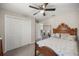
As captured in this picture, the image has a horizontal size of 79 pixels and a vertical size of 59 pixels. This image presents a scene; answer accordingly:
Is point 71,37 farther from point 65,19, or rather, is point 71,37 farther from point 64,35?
point 65,19

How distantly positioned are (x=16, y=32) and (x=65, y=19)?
2.49 feet

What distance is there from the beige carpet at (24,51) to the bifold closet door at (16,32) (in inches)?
2.2

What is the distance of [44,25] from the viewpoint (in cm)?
172

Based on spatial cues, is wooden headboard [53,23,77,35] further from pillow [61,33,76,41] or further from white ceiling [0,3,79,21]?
white ceiling [0,3,79,21]

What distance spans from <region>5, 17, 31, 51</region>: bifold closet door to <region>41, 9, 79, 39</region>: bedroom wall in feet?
0.96

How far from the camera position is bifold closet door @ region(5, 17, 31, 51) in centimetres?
167

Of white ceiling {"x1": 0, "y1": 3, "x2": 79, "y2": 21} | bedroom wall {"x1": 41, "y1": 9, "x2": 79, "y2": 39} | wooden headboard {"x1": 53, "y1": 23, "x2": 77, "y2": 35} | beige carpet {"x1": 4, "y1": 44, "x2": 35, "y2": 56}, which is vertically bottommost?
Answer: beige carpet {"x1": 4, "y1": 44, "x2": 35, "y2": 56}

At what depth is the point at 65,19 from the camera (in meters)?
1.69

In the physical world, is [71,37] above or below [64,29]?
below

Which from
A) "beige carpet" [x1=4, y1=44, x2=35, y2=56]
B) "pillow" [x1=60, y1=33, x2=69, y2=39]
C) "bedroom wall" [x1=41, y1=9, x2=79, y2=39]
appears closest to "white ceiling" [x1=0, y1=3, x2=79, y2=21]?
"bedroom wall" [x1=41, y1=9, x2=79, y2=39]

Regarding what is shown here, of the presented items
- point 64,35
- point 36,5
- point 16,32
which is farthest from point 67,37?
point 16,32

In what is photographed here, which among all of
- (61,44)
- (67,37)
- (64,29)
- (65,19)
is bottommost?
(61,44)

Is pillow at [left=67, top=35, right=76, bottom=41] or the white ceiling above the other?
the white ceiling

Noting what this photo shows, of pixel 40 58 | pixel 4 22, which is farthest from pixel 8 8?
pixel 40 58
